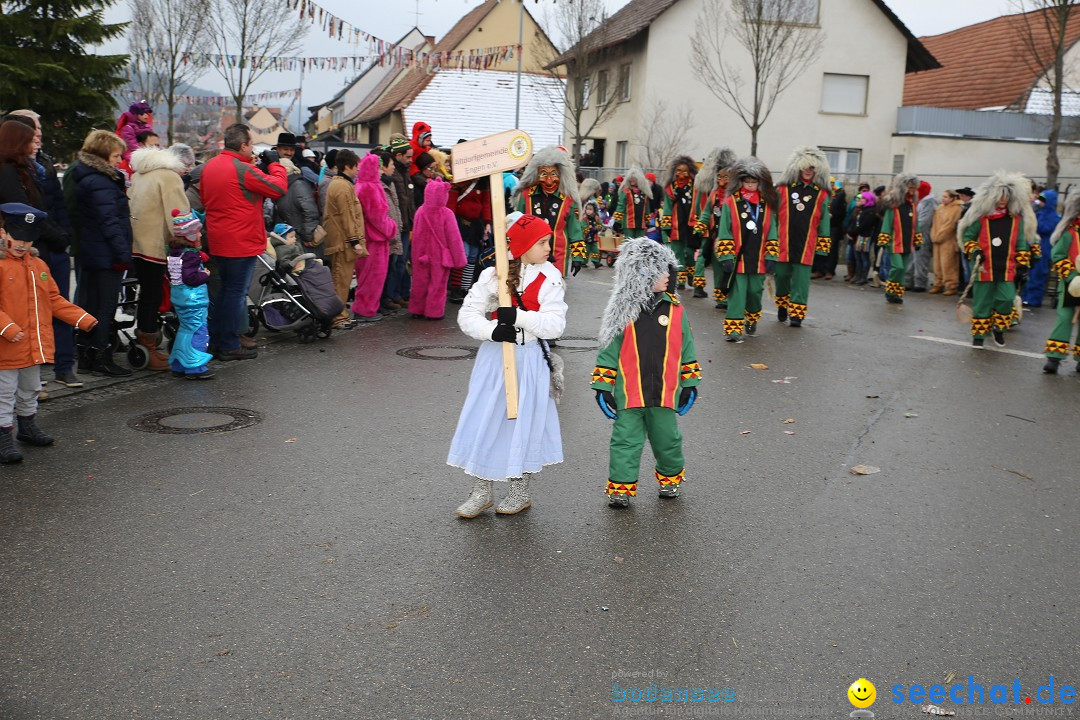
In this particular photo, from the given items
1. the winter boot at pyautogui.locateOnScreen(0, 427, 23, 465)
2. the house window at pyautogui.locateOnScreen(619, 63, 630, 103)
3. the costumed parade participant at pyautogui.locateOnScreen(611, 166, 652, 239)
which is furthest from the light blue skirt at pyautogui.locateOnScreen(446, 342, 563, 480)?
the house window at pyautogui.locateOnScreen(619, 63, 630, 103)

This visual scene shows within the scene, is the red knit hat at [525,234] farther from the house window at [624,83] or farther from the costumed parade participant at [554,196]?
the house window at [624,83]

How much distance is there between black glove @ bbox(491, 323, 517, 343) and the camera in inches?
206

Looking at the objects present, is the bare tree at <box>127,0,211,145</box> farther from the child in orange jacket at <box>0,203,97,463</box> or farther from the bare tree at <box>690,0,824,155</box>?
the child in orange jacket at <box>0,203,97,463</box>

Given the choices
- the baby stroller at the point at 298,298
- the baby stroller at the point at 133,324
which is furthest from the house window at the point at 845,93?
the baby stroller at the point at 133,324

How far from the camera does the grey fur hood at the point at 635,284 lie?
5.80 metres

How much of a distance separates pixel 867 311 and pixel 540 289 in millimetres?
10576

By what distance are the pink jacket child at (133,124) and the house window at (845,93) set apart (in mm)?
27770

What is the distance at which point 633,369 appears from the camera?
18.9 feet

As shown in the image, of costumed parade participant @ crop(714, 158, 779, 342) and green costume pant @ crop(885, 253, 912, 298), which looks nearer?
costumed parade participant @ crop(714, 158, 779, 342)

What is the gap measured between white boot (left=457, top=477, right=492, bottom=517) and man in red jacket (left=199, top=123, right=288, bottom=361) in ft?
15.8

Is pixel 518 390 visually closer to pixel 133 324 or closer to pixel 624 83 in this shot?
pixel 133 324

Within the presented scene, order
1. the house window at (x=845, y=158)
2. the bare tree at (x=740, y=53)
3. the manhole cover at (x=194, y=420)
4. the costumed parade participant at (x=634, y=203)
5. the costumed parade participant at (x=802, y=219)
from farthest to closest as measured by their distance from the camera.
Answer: the house window at (x=845, y=158) → the bare tree at (x=740, y=53) → the costumed parade participant at (x=634, y=203) → the costumed parade participant at (x=802, y=219) → the manhole cover at (x=194, y=420)

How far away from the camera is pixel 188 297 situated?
8.66 m

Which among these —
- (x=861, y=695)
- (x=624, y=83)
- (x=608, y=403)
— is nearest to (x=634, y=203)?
(x=608, y=403)
